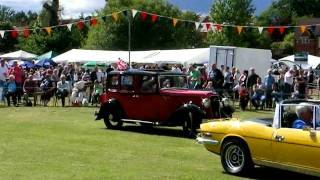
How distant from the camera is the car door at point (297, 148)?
30.4ft

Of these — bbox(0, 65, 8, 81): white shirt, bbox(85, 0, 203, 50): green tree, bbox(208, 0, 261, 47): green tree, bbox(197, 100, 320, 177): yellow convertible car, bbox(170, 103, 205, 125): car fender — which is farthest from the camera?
bbox(208, 0, 261, 47): green tree

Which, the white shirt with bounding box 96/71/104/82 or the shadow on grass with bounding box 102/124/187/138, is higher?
the white shirt with bounding box 96/71/104/82

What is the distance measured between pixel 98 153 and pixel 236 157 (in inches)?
132

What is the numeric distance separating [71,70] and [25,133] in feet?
51.8

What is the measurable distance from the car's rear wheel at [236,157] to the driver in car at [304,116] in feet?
3.31

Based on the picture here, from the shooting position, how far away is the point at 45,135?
16.0 meters

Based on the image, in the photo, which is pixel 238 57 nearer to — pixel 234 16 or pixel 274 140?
pixel 274 140

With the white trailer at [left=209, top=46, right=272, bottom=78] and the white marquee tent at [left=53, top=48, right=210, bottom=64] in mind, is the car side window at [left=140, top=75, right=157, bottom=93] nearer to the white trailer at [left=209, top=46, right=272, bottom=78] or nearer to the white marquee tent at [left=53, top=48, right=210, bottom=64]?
the white trailer at [left=209, top=46, right=272, bottom=78]

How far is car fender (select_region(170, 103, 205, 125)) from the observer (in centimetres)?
1619

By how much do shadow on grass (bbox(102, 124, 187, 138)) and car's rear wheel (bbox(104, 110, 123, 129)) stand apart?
202 millimetres

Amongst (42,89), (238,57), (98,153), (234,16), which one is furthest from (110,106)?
(234,16)

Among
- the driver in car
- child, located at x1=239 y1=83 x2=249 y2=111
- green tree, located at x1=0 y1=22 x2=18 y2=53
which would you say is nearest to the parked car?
the driver in car

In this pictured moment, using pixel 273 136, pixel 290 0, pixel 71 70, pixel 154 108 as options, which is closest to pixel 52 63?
pixel 71 70

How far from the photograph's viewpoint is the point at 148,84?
56.6ft
